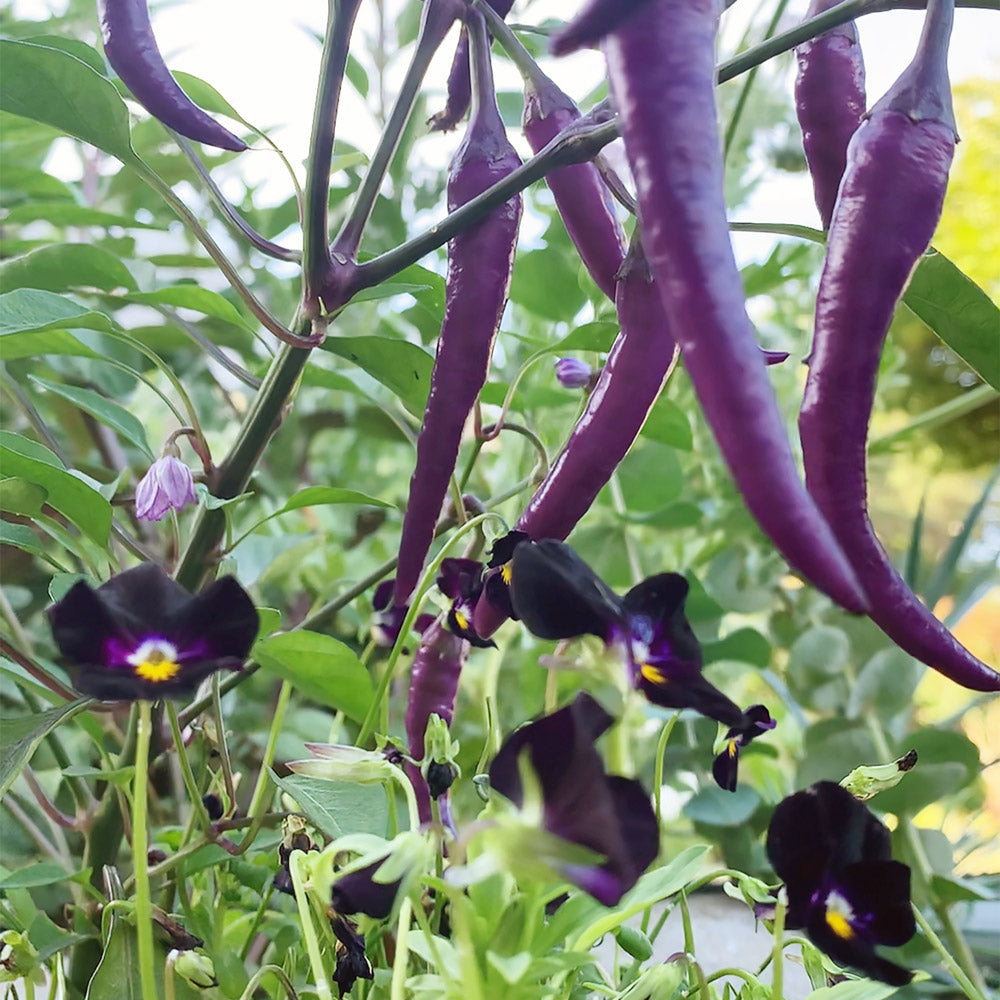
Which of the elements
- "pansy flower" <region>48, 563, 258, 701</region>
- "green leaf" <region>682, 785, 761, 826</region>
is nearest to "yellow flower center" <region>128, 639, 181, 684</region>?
"pansy flower" <region>48, 563, 258, 701</region>

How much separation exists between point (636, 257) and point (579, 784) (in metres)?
0.15

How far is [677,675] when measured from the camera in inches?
10.0

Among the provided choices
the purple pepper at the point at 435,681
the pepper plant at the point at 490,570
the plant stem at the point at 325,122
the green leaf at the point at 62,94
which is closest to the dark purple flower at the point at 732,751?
the pepper plant at the point at 490,570

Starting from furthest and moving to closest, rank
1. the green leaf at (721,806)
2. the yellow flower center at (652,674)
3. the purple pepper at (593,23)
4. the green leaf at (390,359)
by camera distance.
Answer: the green leaf at (721,806) < the green leaf at (390,359) < the yellow flower center at (652,674) < the purple pepper at (593,23)

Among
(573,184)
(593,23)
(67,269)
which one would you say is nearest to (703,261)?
(593,23)

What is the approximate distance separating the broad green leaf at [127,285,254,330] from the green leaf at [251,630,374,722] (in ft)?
0.48

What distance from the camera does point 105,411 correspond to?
42 centimetres

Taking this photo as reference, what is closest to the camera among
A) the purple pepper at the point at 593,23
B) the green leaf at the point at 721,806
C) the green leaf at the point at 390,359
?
the purple pepper at the point at 593,23

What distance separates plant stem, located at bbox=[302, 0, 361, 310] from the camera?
10.0 inches

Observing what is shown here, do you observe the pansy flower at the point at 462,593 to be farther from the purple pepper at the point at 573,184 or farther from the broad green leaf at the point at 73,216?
the broad green leaf at the point at 73,216

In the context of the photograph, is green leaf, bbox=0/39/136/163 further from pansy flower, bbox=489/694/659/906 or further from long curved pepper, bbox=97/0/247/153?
pansy flower, bbox=489/694/659/906

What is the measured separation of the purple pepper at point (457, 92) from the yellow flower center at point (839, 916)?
0.32m

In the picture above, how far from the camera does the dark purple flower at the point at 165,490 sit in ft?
1.13

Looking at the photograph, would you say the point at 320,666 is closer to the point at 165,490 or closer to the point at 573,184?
the point at 165,490
